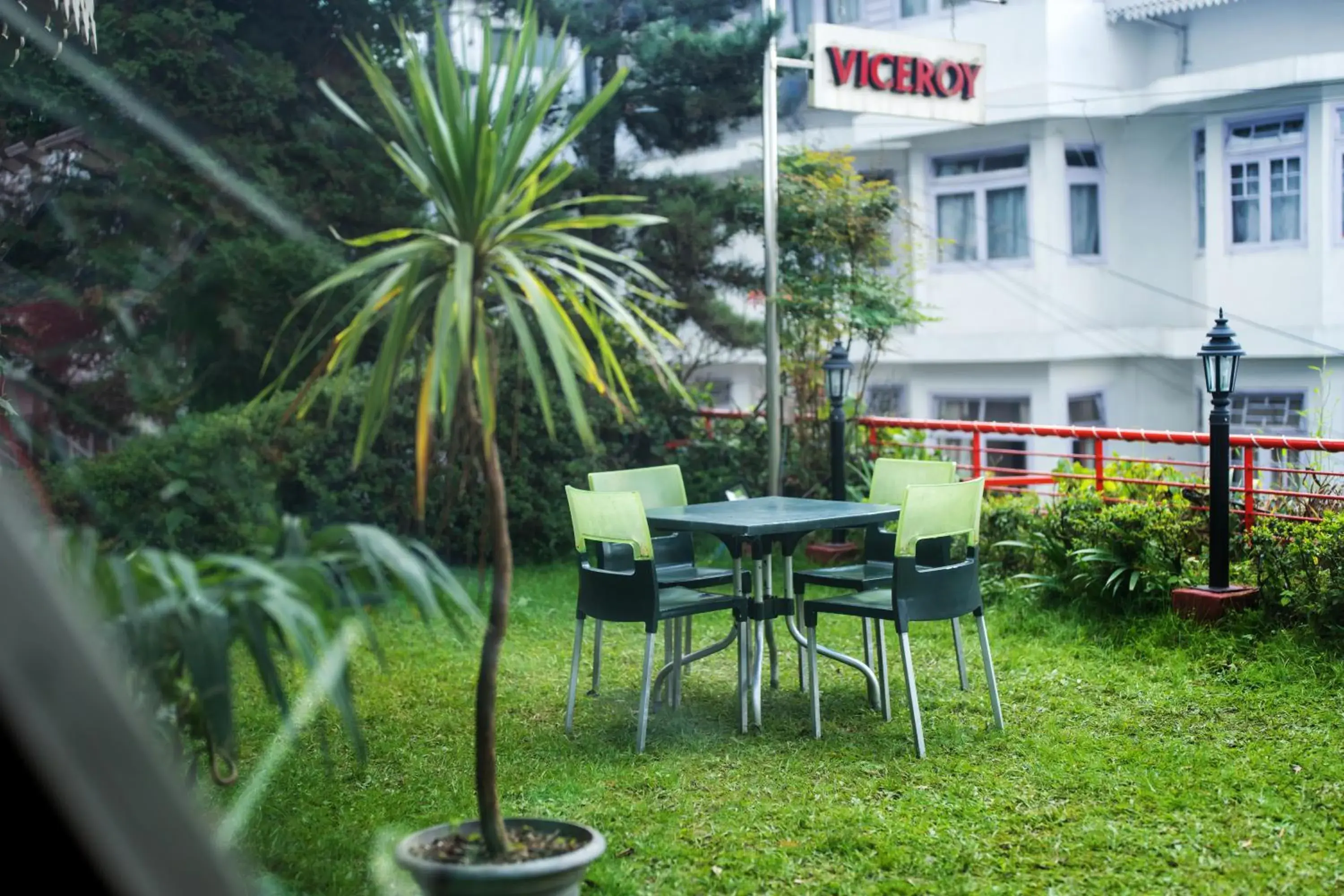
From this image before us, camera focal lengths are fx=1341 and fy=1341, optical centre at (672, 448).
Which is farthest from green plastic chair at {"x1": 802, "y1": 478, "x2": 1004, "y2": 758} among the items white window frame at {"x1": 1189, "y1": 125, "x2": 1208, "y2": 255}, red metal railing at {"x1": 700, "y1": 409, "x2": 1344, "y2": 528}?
white window frame at {"x1": 1189, "y1": 125, "x2": 1208, "y2": 255}

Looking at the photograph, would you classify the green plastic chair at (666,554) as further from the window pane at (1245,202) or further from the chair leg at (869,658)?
the window pane at (1245,202)

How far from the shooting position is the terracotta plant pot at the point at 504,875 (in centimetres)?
218

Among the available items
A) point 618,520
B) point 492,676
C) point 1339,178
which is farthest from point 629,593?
point 1339,178

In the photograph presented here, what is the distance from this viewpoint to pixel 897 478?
521 cm

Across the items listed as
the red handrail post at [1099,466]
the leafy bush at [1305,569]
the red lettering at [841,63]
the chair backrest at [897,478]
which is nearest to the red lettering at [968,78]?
the red lettering at [841,63]

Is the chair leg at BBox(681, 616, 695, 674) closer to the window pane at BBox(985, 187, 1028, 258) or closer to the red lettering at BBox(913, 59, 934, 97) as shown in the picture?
the red lettering at BBox(913, 59, 934, 97)

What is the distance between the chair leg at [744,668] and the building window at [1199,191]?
7.51 m

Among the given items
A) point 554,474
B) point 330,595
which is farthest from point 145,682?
point 554,474

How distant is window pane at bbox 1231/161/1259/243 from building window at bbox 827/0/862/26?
345 cm

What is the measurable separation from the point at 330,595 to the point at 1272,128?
946cm

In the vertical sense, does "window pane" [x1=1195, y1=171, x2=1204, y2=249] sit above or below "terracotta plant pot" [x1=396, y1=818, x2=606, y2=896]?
above

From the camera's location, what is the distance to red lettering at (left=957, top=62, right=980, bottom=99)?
23.6 ft

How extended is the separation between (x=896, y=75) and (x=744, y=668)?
3.84 metres

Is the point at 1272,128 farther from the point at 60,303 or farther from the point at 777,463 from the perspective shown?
the point at 60,303
